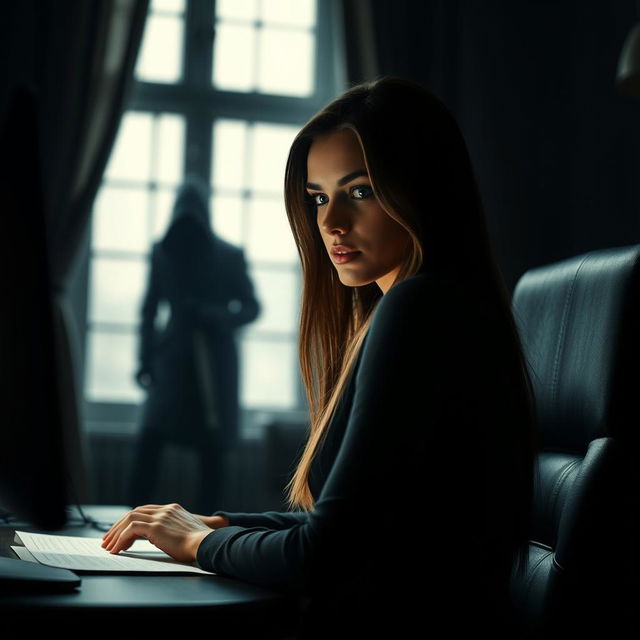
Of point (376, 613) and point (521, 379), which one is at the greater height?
point (521, 379)

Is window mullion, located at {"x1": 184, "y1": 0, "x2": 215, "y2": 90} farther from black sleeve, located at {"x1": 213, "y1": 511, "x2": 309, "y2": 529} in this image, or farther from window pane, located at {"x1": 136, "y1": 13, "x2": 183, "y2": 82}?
black sleeve, located at {"x1": 213, "y1": 511, "x2": 309, "y2": 529}

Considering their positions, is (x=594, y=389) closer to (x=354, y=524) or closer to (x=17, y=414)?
(x=354, y=524)

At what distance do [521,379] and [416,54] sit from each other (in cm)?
345

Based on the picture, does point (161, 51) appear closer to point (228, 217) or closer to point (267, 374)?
point (228, 217)

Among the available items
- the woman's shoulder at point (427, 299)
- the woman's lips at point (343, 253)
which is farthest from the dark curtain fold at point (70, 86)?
the woman's shoulder at point (427, 299)

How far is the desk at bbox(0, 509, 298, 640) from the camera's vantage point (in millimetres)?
711

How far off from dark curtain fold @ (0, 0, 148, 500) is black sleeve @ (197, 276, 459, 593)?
313 cm

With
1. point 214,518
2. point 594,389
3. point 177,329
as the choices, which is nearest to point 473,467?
point 594,389

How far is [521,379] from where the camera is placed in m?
1.01

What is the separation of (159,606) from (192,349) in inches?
120

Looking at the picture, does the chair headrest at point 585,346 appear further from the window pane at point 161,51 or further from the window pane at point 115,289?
the window pane at point 161,51

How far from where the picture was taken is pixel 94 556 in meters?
0.99

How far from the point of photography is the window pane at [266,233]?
442 cm

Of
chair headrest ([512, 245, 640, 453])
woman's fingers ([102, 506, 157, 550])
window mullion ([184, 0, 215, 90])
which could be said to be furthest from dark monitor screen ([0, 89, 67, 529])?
window mullion ([184, 0, 215, 90])
